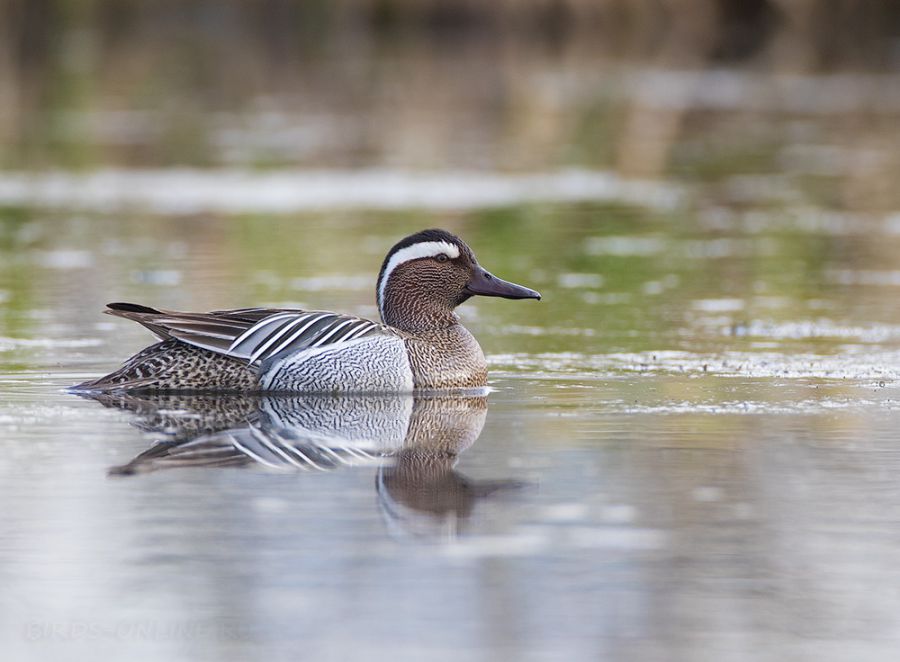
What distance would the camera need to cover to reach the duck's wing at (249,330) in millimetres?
9586

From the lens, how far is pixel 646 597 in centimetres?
577

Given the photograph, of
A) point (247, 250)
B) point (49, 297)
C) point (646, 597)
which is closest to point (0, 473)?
point (646, 597)

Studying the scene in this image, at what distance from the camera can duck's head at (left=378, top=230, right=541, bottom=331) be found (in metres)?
10.3

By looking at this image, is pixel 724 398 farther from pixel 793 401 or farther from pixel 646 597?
pixel 646 597

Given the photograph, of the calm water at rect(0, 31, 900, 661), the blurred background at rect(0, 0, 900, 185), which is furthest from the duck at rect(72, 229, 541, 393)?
the blurred background at rect(0, 0, 900, 185)

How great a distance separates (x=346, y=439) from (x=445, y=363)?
1.63 meters

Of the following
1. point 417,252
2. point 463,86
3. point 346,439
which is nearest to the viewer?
point 346,439

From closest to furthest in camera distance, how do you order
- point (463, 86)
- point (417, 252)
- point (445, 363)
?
point (445, 363) → point (417, 252) → point (463, 86)

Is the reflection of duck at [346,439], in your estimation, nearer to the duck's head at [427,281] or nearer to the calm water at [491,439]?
the calm water at [491,439]

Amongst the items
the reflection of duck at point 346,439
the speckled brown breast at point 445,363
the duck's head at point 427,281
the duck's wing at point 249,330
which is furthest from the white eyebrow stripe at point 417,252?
the reflection of duck at point 346,439

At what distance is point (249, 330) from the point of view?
380 inches

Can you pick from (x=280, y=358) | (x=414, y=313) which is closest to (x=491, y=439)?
(x=280, y=358)

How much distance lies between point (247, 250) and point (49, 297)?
2.97m

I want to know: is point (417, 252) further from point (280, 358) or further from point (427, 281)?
point (280, 358)
